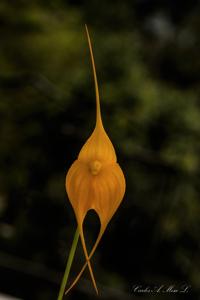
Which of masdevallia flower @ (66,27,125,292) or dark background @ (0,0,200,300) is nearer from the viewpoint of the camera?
masdevallia flower @ (66,27,125,292)

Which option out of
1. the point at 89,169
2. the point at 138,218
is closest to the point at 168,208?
the point at 138,218

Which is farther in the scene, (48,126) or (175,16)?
(175,16)

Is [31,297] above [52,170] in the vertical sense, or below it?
below

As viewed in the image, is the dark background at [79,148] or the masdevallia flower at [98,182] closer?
the masdevallia flower at [98,182]

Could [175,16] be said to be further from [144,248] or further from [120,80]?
[144,248]
